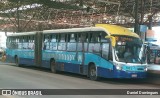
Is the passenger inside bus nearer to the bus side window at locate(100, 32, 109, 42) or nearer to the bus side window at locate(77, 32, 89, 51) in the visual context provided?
the bus side window at locate(100, 32, 109, 42)

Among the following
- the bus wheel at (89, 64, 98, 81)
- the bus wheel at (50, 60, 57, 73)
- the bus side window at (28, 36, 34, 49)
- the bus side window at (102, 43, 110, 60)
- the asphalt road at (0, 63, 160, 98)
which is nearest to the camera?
the asphalt road at (0, 63, 160, 98)

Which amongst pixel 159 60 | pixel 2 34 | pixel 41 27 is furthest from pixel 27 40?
pixel 2 34

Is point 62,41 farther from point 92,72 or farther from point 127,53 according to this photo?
point 127,53

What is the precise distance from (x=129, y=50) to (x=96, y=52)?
193 centimetres

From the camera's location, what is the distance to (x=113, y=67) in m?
19.0

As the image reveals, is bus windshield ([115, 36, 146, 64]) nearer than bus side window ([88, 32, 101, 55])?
Yes

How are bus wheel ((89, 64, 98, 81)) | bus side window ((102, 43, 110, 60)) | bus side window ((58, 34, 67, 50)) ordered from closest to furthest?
bus side window ((102, 43, 110, 60))
bus wheel ((89, 64, 98, 81))
bus side window ((58, 34, 67, 50))

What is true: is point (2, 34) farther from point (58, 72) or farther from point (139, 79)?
point (139, 79)

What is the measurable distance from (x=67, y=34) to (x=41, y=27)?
36066 mm

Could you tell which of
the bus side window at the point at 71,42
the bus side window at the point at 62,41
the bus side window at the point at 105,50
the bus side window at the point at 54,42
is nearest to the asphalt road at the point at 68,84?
the bus side window at the point at 105,50

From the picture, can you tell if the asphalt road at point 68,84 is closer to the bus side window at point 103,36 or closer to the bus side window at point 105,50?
the bus side window at point 105,50

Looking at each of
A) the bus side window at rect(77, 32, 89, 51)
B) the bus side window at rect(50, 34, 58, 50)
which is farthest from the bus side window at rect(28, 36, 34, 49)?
the bus side window at rect(77, 32, 89, 51)

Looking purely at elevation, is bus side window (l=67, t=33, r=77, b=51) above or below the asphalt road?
above

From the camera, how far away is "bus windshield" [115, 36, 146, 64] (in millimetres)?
19062
